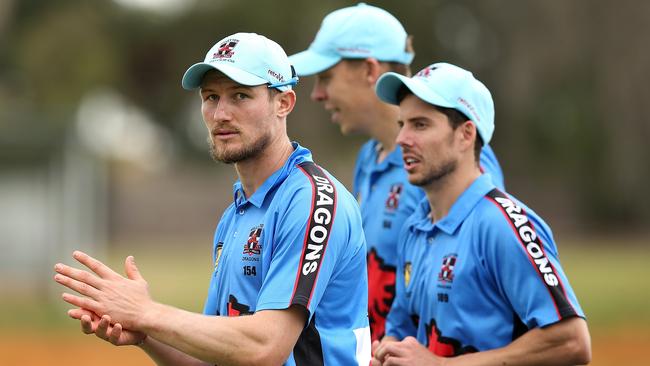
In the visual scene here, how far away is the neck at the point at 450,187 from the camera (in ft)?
17.8

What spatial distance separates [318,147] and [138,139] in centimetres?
1310

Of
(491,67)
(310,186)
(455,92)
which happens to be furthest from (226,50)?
(491,67)

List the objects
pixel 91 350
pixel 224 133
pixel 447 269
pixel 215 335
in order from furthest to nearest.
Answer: pixel 91 350 → pixel 447 269 → pixel 224 133 → pixel 215 335

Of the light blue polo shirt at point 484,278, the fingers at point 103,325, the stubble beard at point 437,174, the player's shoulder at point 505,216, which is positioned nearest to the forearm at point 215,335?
the fingers at point 103,325

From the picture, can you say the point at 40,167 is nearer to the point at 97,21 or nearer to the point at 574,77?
the point at 97,21

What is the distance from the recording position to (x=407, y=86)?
5.45 meters

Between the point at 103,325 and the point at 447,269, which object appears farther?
the point at 447,269

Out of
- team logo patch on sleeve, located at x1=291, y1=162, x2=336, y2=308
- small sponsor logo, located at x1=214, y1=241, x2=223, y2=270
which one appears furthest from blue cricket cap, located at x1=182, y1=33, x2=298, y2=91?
small sponsor logo, located at x1=214, y1=241, x2=223, y2=270

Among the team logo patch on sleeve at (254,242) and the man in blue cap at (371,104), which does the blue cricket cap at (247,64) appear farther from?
the man in blue cap at (371,104)

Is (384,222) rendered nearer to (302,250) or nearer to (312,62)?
(312,62)

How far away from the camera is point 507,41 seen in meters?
34.3

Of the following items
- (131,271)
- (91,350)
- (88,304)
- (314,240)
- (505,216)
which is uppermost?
(505,216)

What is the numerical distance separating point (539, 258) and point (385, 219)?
1.56 m

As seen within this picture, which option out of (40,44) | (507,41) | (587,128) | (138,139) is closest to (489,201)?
(507,41)
